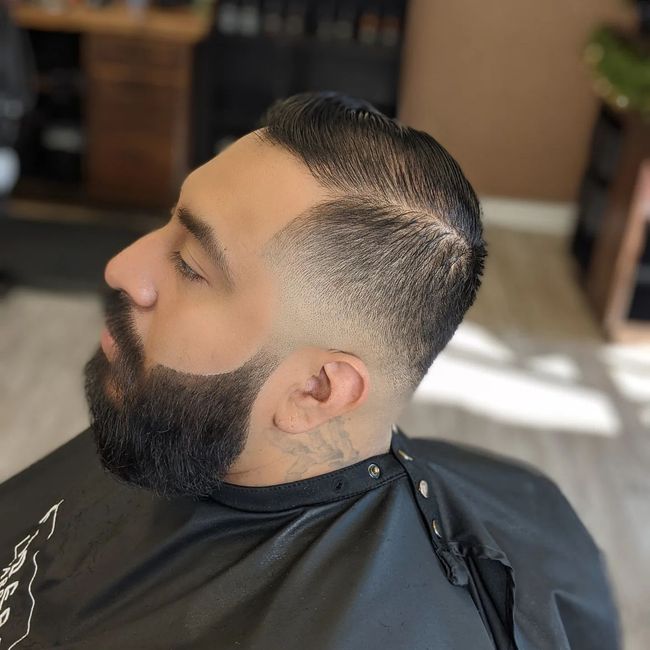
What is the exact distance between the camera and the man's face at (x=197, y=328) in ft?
2.85

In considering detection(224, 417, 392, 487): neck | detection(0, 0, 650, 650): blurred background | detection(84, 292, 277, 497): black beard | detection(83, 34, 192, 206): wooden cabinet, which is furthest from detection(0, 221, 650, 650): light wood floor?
detection(84, 292, 277, 497): black beard

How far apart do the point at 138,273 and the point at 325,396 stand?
25 centimetres

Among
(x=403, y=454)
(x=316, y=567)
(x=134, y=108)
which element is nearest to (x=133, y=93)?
(x=134, y=108)

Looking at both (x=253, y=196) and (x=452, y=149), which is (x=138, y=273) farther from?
(x=452, y=149)

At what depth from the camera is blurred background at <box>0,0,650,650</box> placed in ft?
8.78

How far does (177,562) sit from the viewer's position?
963 millimetres

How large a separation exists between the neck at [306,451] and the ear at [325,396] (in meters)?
0.02

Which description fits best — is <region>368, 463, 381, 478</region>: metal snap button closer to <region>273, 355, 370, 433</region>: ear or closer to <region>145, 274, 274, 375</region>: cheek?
<region>273, 355, 370, 433</region>: ear

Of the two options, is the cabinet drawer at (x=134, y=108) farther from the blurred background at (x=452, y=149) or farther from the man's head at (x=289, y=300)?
the man's head at (x=289, y=300)

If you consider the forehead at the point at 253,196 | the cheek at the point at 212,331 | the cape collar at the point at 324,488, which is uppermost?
the forehead at the point at 253,196

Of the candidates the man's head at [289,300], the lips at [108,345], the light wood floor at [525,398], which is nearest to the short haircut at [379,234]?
the man's head at [289,300]

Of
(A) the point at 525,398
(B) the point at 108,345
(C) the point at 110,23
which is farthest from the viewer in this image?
(C) the point at 110,23

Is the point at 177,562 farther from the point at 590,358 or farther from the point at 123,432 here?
the point at 590,358

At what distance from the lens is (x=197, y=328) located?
896mm
